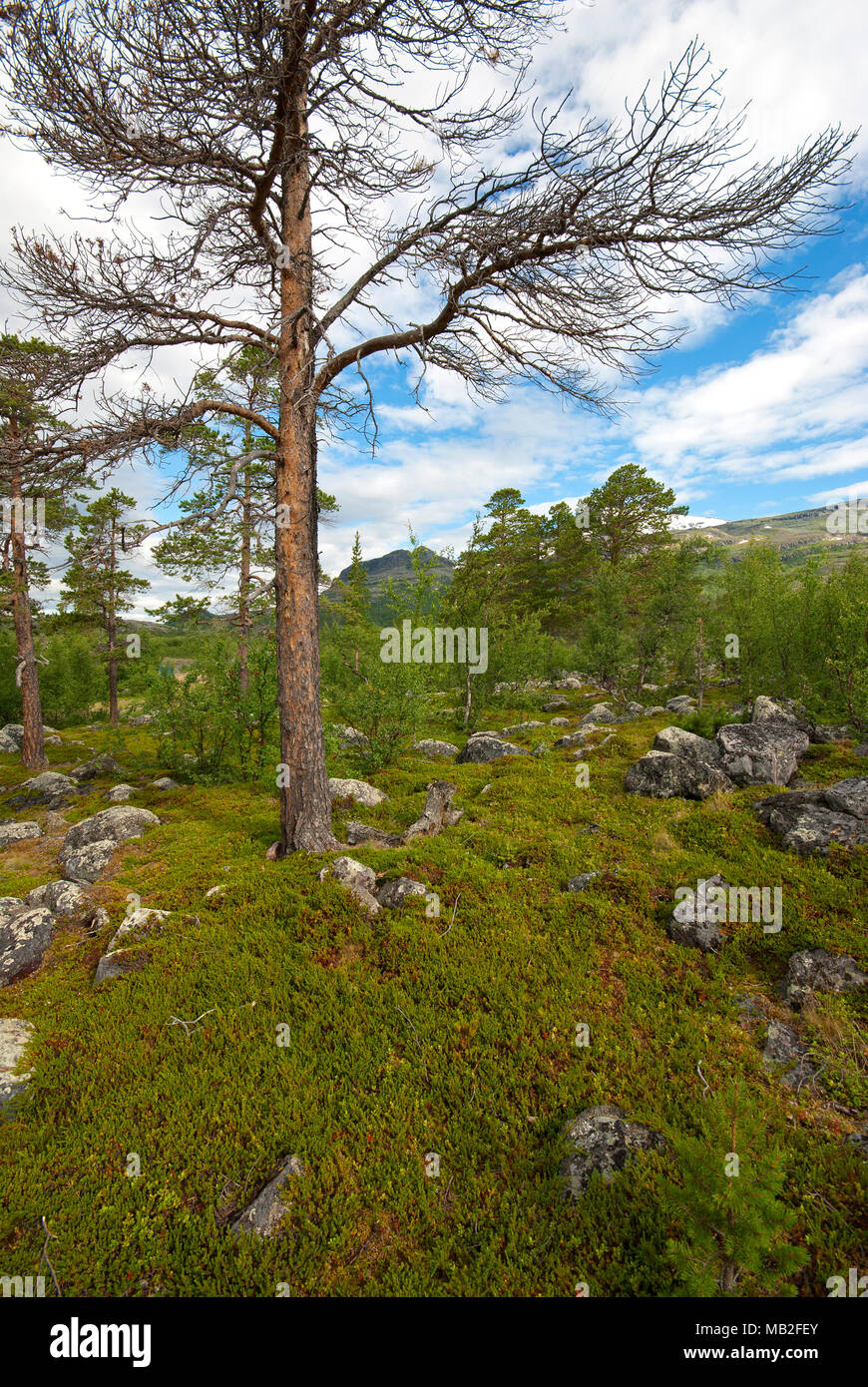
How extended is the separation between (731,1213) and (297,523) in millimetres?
8018

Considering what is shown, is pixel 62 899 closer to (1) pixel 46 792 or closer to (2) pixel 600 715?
(1) pixel 46 792

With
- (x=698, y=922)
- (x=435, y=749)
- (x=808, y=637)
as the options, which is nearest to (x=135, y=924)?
(x=698, y=922)

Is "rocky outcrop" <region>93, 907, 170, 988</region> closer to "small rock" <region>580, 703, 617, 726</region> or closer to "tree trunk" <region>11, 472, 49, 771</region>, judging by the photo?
"small rock" <region>580, 703, 617, 726</region>

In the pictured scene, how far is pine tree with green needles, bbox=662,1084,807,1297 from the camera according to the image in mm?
2398

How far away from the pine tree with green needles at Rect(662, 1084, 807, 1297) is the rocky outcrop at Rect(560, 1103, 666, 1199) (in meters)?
0.57

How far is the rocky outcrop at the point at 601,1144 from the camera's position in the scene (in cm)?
347

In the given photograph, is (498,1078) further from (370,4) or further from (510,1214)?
(370,4)

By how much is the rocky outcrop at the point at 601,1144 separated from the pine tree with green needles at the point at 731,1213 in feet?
1.88

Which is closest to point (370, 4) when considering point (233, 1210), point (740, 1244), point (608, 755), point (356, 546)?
point (740, 1244)

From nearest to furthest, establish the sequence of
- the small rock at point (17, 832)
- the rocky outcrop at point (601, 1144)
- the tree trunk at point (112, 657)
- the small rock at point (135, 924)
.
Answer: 1. the rocky outcrop at point (601, 1144)
2. the small rock at point (135, 924)
3. the small rock at point (17, 832)
4. the tree trunk at point (112, 657)

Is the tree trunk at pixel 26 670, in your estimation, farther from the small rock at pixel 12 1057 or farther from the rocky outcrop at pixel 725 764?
the rocky outcrop at pixel 725 764

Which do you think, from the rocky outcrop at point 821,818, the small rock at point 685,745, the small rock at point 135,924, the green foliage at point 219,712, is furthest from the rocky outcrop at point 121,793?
the rocky outcrop at point 821,818
